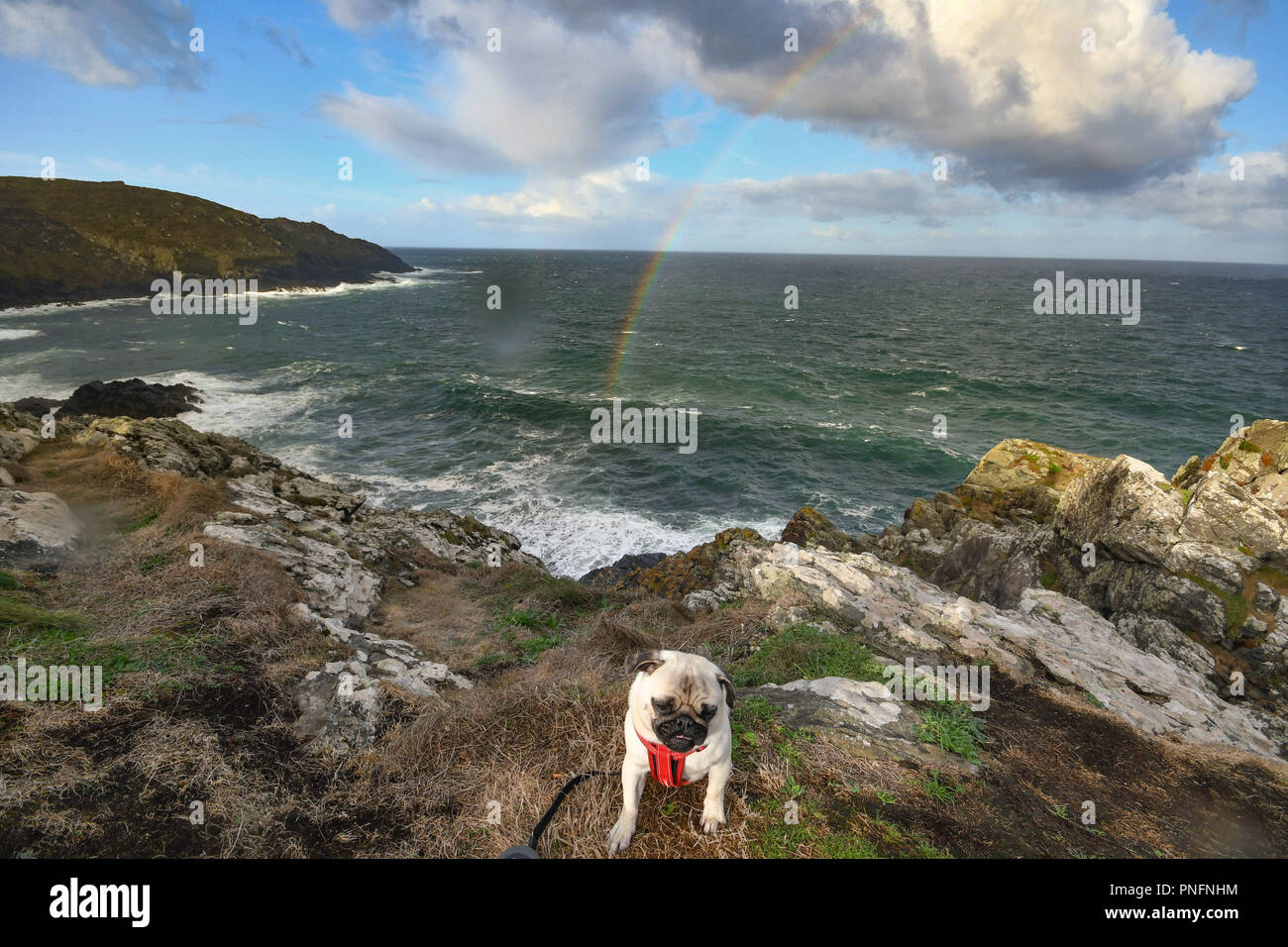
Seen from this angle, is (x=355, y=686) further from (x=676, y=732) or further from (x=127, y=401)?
(x=127, y=401)

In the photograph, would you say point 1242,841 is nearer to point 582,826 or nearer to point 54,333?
point 582,826

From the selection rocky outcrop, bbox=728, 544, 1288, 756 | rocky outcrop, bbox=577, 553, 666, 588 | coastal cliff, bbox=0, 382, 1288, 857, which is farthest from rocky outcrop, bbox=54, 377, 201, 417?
rocky outcrop, bbox=728, 544, 1288, 756

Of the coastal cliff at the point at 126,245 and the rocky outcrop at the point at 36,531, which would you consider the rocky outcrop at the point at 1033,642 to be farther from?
the coastal cliff at the point at 126,245

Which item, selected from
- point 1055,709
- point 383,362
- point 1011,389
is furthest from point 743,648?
point 383,362

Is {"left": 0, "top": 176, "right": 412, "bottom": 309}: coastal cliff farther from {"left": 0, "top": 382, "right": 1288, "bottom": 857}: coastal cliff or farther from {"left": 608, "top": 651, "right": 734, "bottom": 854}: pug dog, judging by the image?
{"left": 608, "top": 651, "right": 734, "bottom": 854}: pug dog

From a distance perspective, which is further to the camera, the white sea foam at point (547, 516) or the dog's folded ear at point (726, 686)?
the white sea foam at point (547, 516)

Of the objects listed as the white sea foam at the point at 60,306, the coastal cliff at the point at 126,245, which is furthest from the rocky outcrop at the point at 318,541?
the coastal cliff at the point at 126,245
